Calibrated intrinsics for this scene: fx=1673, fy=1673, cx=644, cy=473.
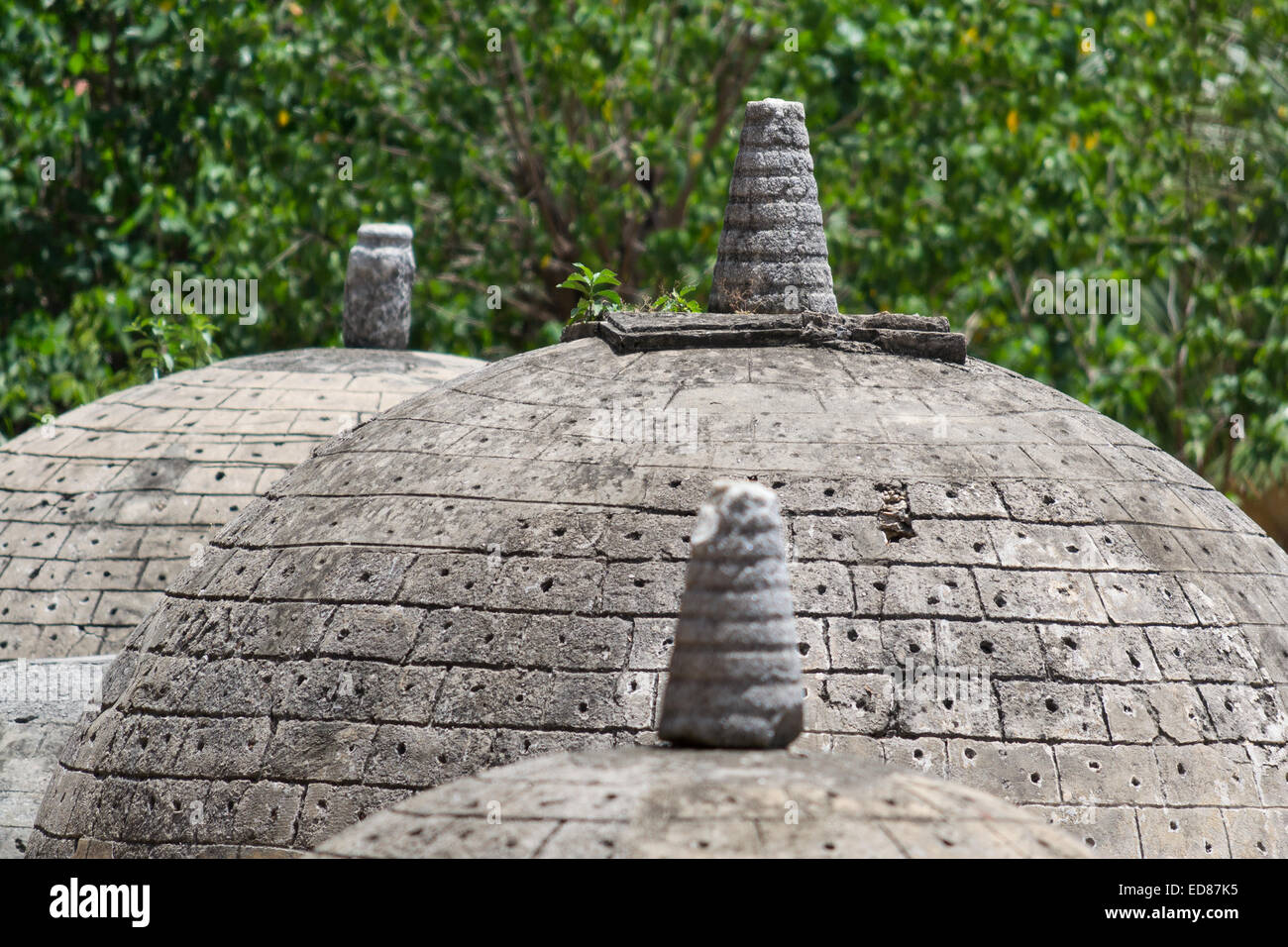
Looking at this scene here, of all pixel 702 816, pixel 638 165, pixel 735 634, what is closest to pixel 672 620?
pixel 735 634

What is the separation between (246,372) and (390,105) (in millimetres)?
6548

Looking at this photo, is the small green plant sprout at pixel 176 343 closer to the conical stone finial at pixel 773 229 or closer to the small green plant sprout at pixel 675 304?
the small green plant sprout at pixel 675 304

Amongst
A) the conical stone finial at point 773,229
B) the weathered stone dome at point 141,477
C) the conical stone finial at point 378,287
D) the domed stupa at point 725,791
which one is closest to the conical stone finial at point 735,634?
the domed stupa at point 725,791

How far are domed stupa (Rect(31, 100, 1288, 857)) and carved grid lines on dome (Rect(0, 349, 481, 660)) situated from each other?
11.5 feet

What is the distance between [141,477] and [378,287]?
Answer: 2283mm

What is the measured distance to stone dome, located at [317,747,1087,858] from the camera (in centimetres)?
366

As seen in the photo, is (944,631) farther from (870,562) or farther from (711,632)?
(711,632)

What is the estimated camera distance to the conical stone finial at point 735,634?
4.20 meters

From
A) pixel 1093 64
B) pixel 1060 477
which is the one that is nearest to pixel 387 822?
pixel 1060 477

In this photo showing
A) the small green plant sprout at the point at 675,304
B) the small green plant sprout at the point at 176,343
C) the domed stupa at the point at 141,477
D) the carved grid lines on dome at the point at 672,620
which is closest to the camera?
the carved grid lines on dome at the point at 672,620

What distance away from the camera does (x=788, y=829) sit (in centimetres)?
366

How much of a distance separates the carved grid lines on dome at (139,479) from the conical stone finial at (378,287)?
68 cm

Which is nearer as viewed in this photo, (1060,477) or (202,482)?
(1060,477)

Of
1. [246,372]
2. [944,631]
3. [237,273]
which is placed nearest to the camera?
[944,631]
